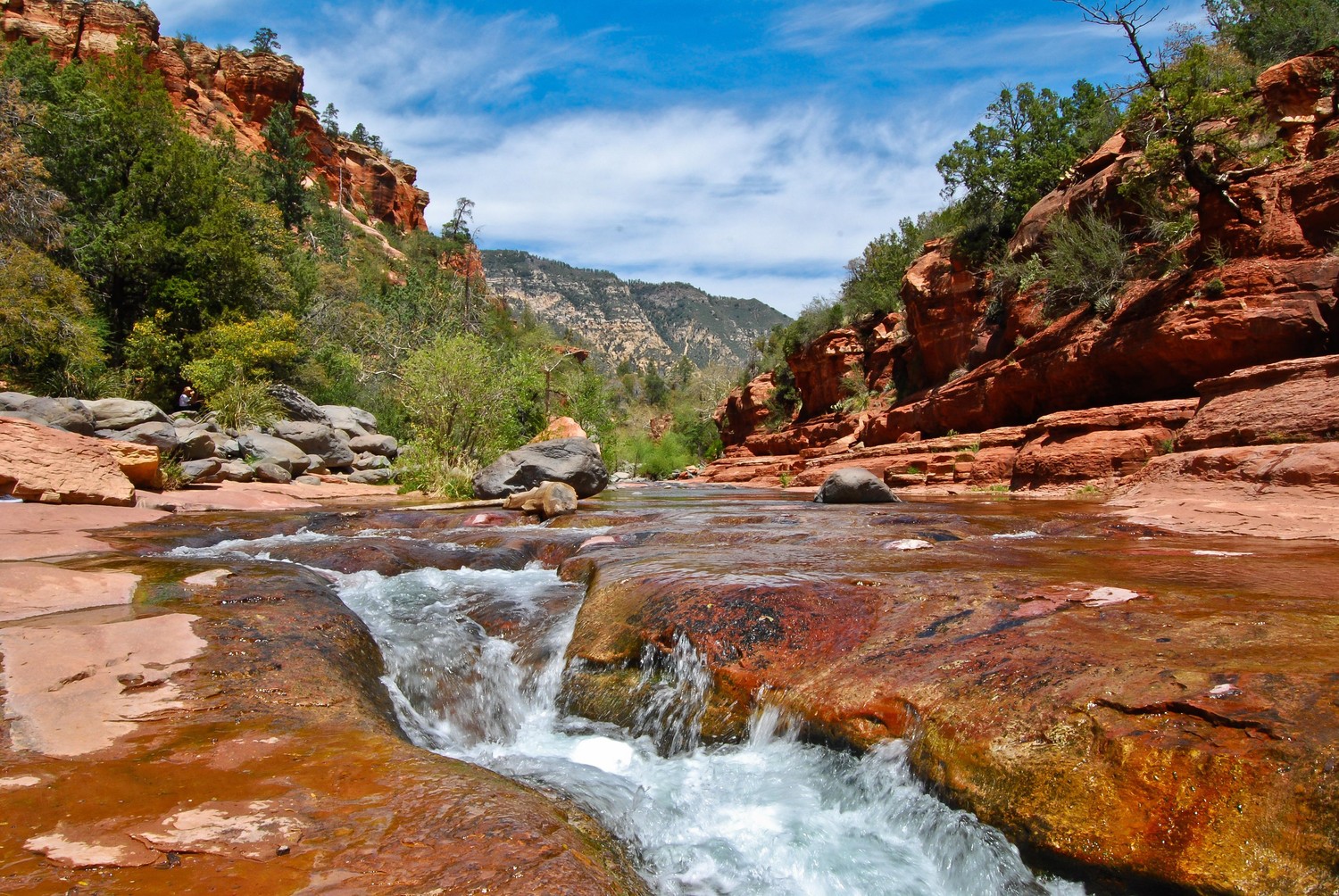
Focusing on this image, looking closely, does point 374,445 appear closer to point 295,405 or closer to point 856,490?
point 295,405

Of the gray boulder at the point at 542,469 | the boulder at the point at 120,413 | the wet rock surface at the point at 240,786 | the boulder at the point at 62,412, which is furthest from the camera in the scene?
the gray boulder at the point at 542,469

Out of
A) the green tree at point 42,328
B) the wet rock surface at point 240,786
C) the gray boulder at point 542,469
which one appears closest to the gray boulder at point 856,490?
the gray boulder at point 542,469

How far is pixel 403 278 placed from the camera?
167ft

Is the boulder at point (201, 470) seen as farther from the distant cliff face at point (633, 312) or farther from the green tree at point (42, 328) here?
the distant cliff face at point (633, 312)

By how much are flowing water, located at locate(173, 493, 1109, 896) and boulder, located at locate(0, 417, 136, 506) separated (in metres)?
6.53

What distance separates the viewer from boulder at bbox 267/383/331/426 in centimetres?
1867

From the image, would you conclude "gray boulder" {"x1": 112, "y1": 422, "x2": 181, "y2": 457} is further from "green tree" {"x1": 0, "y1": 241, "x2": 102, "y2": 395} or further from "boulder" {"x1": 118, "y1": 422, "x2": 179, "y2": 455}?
"green tree" {"x1": 0, "y1": 241, "x2": 102, "y2": 395}

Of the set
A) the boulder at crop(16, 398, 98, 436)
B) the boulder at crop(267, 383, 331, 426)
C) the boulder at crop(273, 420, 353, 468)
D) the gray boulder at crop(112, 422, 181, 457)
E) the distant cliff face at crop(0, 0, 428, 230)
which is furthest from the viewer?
the distant cliff face at crop(0, 0, 428, 230)

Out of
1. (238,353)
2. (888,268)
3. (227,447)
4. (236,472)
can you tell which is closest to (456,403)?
(236,472)

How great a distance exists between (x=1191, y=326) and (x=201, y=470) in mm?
17284

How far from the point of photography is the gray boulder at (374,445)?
18927mm

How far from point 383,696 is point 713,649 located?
1734mm

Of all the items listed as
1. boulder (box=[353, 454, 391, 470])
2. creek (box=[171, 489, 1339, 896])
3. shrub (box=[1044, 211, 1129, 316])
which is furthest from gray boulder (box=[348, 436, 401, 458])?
shrub (box=[1044, 211, 1129, 316])

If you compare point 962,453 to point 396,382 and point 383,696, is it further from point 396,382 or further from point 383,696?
point 396,382
